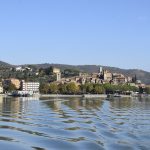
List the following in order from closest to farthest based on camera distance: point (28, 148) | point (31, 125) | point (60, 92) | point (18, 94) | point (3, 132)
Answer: point (28, 148) → point (3, 132) → point (31, 125) → point (18, 94) → point (60, 92)

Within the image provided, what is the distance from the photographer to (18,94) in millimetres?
168250

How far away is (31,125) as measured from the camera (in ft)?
104

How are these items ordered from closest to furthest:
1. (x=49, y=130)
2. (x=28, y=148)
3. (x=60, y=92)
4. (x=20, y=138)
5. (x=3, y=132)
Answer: (x=28, y=148) → (x=20, y=138) → (x=3, y=132) → (x=49, y=130) → (x=60, y=92)

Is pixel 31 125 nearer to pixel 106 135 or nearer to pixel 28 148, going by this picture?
pixel 106 135

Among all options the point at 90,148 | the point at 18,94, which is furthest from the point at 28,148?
the point at 18,94

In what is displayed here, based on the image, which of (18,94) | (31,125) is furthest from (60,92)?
(31,125)

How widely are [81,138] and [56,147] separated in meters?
3.64

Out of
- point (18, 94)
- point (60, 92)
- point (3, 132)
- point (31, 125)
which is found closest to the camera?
point (3, 132)

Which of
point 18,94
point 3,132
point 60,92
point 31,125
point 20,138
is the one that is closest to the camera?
point 20,138

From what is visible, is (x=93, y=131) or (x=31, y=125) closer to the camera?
(x=93, y=131)

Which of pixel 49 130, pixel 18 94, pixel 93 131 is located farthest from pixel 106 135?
pixel 18 94

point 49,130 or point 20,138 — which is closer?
point 20,138

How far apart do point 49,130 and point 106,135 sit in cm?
381

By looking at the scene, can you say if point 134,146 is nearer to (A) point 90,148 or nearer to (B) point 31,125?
(A) point 90,148
